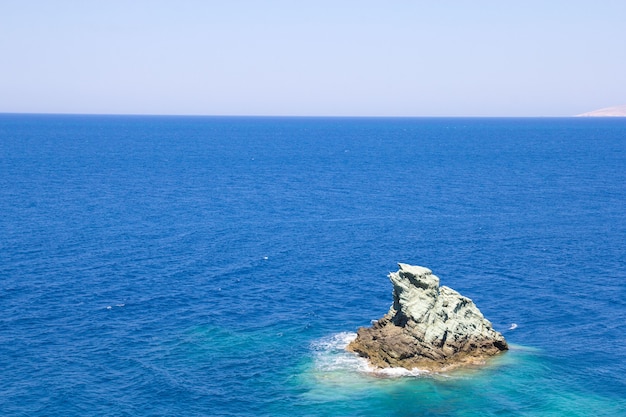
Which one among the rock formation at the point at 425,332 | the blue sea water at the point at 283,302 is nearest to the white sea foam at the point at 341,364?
the blue sea water at the point at 283,302

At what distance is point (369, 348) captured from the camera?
271 feet

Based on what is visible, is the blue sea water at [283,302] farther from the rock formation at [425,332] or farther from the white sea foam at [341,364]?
the rock formation at [425,332]

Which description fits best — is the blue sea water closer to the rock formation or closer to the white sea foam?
the white sea foam

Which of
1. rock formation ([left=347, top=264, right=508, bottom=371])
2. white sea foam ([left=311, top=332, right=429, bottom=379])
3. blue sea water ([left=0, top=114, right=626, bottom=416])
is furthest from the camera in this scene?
rock formation ([left=347, top=264, right=508, bottom=371])

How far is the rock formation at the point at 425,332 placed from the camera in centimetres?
8044

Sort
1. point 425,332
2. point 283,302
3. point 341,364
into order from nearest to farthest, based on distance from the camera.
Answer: point 341,364 → point 425,332 → point 283,302

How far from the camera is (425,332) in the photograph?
81.4 meters

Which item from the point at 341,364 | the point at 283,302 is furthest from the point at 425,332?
the point at 283,302

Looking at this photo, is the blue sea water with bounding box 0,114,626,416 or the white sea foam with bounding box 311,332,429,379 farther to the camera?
the white sea foam with bounding box 311,332,429,379

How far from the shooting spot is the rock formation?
264ft

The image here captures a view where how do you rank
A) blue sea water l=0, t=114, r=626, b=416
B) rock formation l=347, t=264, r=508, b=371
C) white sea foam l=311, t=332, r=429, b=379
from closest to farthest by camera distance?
blue sea water l=0, t=114, r=626, b=416 → white sea foam l=311, t=332, r=429, b=379 → rock formation l=347, t=264, r=508, b=371

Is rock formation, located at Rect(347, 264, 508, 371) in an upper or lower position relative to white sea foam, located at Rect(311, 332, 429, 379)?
upper

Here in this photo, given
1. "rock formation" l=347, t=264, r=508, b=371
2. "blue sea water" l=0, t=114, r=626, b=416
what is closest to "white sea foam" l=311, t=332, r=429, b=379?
"blue sea water" l=0, t=114, r=626, b=416

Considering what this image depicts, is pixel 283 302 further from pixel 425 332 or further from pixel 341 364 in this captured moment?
pixel 425 332
